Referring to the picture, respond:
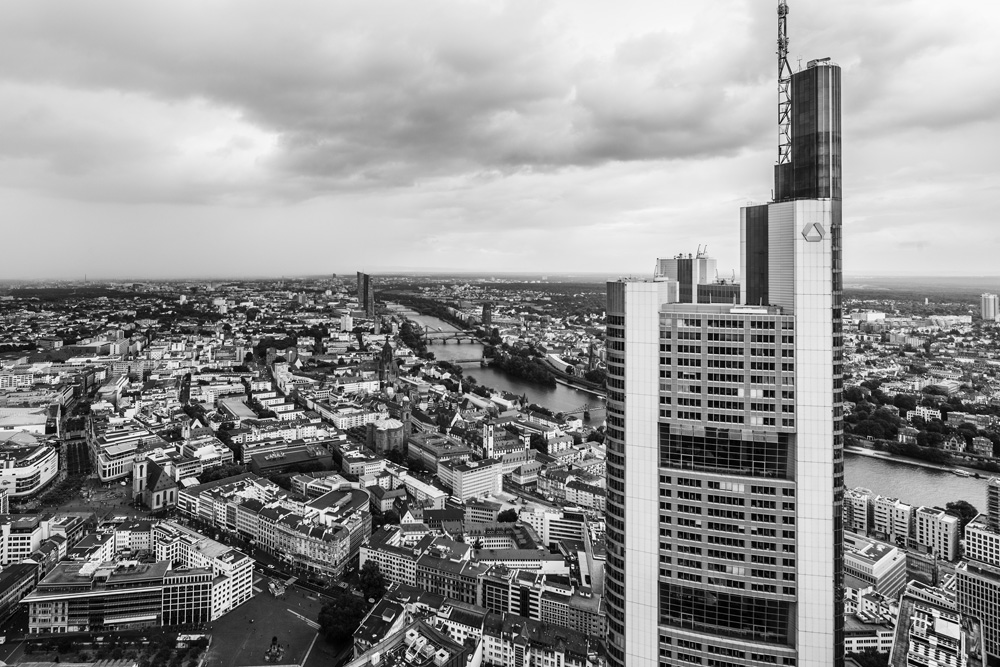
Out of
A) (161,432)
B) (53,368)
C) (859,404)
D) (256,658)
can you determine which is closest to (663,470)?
(256,658)

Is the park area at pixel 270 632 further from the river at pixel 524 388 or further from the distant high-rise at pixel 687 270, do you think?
the river at pixel 524 388

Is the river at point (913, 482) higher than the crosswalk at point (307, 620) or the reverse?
the reverse

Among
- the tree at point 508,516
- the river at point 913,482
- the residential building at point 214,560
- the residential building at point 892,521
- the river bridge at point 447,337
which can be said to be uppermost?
the river bridge at point 447,337

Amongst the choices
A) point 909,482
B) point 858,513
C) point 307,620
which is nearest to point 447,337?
point 909,482

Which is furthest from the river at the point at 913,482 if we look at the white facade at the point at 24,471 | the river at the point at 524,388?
the white facade at the point at 24,471

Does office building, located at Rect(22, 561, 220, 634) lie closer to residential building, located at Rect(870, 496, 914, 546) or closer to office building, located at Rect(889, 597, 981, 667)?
office building, located at Rect(889, 597, 981, 667)

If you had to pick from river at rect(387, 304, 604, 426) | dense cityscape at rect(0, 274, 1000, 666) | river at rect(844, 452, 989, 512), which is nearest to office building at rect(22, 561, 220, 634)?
dense cityscape at rect(0, 274, 1000, 666)

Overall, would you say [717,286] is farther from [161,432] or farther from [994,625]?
[161,432]
